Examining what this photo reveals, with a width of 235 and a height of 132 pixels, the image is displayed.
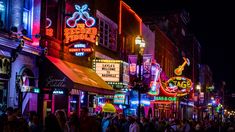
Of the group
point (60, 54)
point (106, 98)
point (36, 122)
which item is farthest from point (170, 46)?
point (36, 122)

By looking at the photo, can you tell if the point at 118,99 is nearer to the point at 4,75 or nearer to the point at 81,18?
the point at 81,18

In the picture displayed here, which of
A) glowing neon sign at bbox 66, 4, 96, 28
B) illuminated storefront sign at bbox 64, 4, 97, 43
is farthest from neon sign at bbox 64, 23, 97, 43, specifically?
glowing neon sign at bbox 66, 4, 96, 28

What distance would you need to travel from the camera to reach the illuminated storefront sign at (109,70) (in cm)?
2986

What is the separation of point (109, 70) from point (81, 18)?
635cm

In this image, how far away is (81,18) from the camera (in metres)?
24.4

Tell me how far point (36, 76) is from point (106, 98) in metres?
10.9

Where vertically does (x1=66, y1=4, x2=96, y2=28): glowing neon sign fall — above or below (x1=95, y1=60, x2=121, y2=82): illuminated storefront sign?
above

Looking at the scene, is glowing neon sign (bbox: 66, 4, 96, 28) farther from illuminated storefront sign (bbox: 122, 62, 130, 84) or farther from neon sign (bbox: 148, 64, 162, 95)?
neon sign (bbox: 148, 64, 162, 95)

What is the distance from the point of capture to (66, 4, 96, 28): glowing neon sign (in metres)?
24.4

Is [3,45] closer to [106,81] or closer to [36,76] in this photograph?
[36,76]

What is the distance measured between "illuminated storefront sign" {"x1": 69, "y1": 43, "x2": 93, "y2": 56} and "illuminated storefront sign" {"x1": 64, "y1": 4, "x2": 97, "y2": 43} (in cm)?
36

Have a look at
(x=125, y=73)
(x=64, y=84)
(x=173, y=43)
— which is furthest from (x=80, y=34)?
(x=173, y=43)

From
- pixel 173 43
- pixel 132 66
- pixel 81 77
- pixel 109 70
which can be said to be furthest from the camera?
pixel 173 43

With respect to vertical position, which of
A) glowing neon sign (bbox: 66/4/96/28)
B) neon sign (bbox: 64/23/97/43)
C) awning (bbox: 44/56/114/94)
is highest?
glowing neon sign (bbox: 66/4/96/28)
